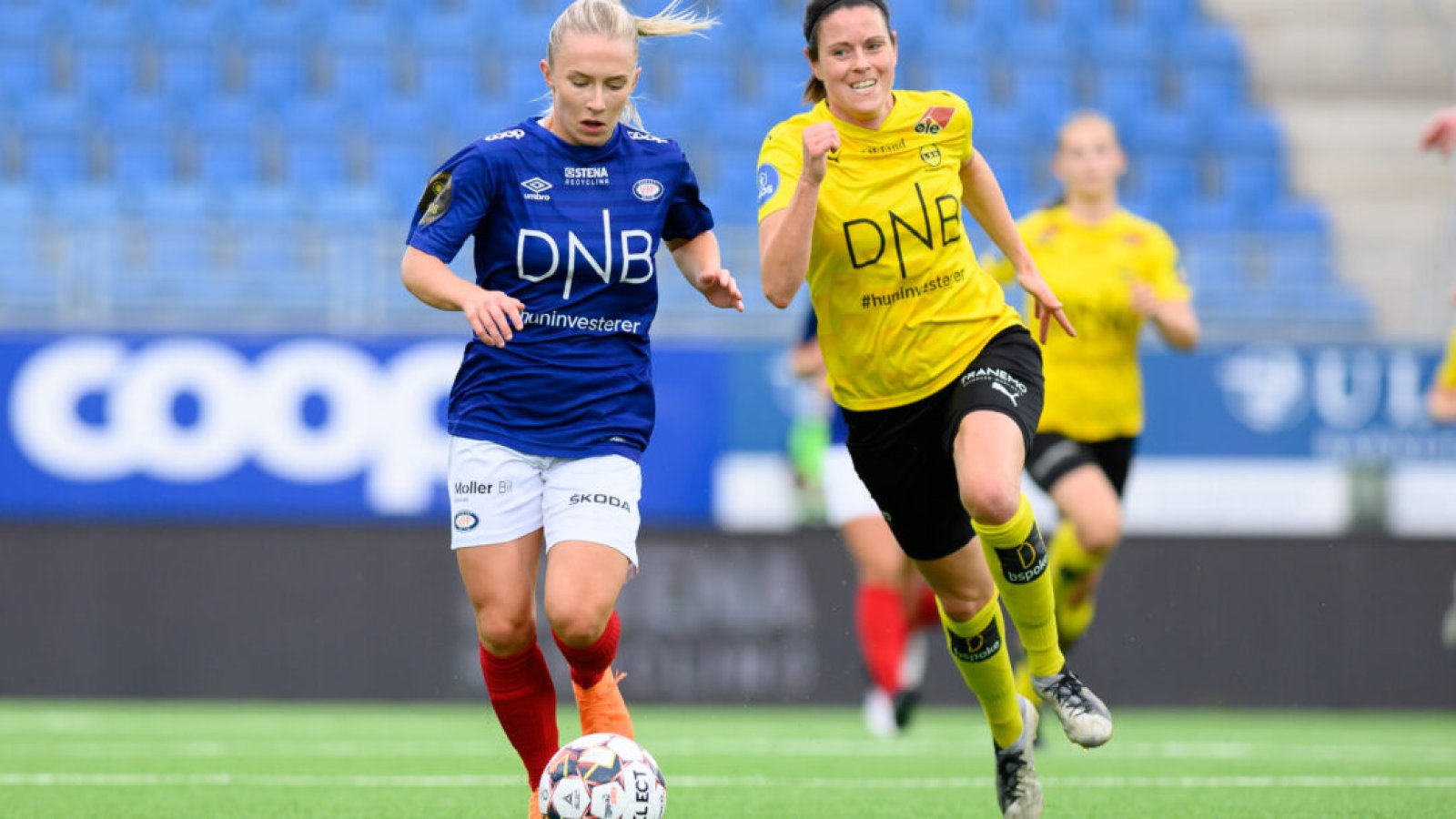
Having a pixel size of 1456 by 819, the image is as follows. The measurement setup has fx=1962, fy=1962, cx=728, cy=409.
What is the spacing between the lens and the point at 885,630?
8992 millimetres

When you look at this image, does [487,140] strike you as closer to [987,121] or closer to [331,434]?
[331,434]

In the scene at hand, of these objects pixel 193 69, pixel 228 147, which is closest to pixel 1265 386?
pixel 228 147

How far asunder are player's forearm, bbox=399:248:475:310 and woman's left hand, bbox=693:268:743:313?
0.61 metres

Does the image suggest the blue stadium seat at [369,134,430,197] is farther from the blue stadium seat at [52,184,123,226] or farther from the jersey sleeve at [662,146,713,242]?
the jersey sleeve at [662,146,713,242]

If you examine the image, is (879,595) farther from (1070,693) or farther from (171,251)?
(171,251)

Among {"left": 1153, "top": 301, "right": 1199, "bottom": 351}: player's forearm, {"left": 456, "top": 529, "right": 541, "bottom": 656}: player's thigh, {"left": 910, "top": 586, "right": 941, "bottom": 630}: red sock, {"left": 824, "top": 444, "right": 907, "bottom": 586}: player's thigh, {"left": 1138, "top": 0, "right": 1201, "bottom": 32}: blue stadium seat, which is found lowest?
{"left": 910, "top": 586, "right": 941, "bottom": 630}: red sock

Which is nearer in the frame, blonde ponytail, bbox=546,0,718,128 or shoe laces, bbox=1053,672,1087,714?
blonde ponytail, bbox=546,0,718,128

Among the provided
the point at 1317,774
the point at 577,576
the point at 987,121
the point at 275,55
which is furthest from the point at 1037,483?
the point at 275,55

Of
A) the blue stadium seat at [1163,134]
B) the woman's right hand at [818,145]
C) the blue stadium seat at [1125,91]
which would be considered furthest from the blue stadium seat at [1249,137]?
the woman's right hand at [818,145]

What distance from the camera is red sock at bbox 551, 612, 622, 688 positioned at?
496 centimetres

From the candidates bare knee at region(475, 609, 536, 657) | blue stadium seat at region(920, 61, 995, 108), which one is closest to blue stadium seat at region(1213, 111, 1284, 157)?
blue stadium seat at region(920, 61, 995, 108)

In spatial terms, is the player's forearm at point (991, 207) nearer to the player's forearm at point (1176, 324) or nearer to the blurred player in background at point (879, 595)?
the player's forearm at point (1176, 324)

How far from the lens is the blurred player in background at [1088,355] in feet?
25.7

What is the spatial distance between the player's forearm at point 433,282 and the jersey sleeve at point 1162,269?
3.98 m
